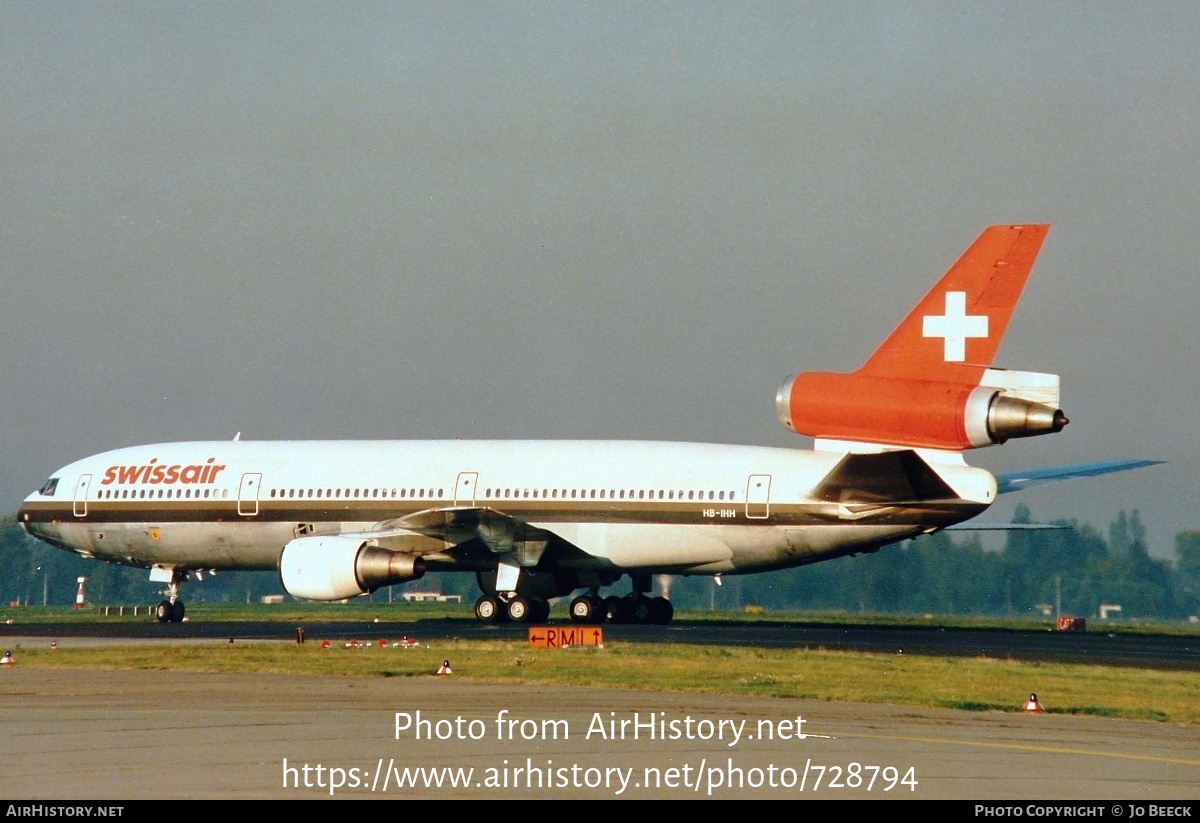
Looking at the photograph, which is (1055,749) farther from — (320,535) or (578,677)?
(320,535)

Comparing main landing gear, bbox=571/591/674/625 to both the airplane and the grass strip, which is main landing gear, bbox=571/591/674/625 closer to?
the airplane

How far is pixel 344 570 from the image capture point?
124ft

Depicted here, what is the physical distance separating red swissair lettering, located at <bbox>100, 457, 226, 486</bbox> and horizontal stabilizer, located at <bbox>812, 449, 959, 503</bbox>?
16.4 m

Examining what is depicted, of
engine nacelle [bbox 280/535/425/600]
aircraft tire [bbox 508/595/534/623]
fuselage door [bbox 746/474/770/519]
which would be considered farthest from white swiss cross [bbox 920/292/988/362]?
engine nacelle [bbox 280/535/425/600]

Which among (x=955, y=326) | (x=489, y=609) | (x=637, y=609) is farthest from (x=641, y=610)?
(x=955, y=326)

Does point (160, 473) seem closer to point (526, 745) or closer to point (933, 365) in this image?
point (933, 365)

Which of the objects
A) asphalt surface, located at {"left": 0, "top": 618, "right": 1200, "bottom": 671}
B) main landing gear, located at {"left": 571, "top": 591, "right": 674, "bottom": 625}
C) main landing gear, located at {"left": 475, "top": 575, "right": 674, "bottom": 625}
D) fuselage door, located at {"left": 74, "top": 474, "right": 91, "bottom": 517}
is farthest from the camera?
fuselage door, located at {"left": 74, "top": 474, "right": 91, "bottom": 517}

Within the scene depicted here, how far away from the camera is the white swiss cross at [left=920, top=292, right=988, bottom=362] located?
115 feet

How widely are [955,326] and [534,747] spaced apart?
2131cm

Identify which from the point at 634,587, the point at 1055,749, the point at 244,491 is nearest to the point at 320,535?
the point at 244,491

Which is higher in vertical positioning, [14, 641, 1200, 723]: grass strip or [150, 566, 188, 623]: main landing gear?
[150, 566, 188, 623]: main landing gear

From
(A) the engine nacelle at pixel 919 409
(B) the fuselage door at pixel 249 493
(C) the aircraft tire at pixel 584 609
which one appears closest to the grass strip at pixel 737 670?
(A) the engine nacelle at pixel 919 409

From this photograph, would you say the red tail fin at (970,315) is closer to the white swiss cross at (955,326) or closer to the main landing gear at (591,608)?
the white swiss cross at (955,326)
